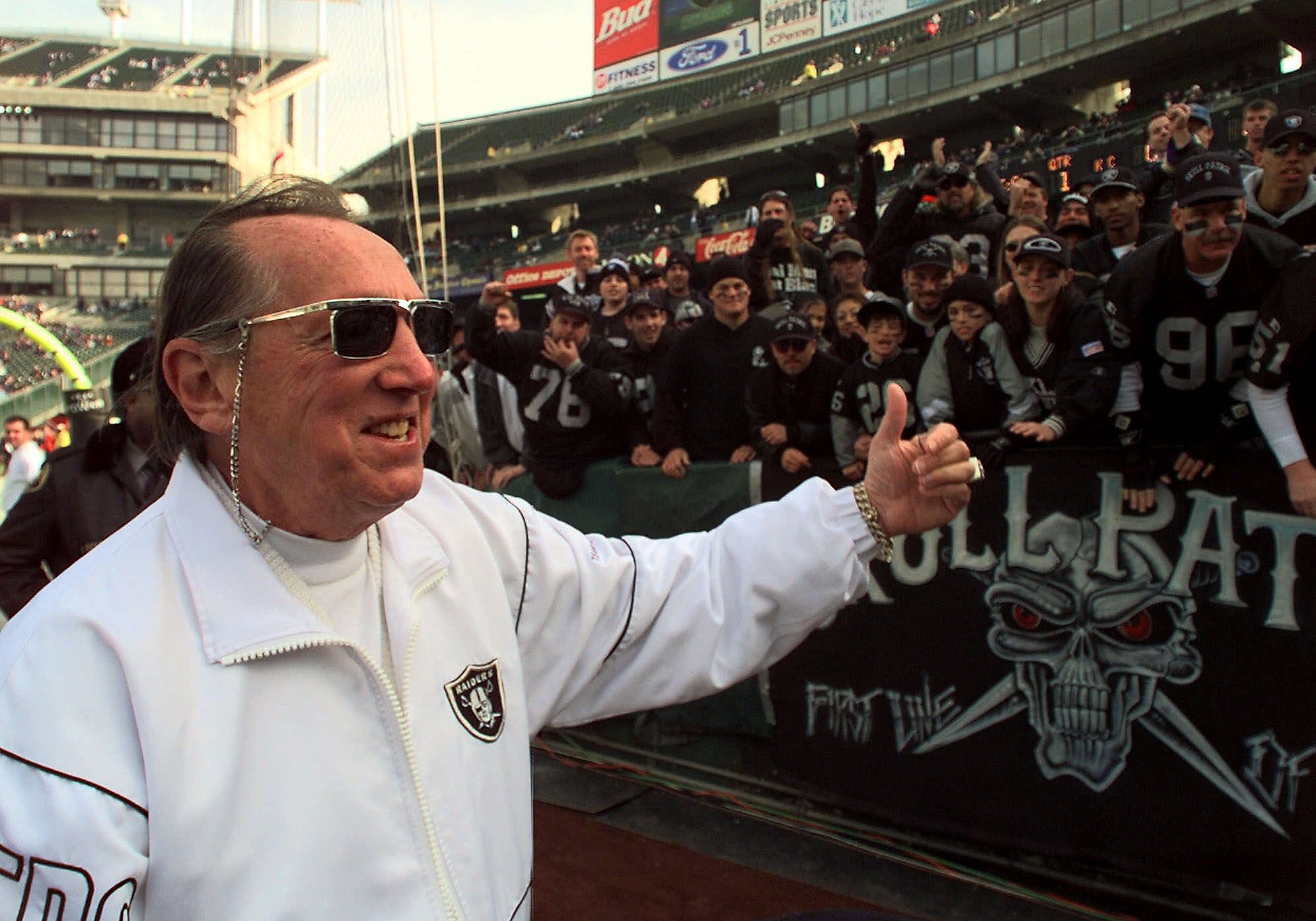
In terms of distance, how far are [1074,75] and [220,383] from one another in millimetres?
33716

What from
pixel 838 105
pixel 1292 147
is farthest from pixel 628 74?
pixel 1292 147

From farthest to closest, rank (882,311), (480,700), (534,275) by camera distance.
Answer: (534,275), (882,311), (480,700)

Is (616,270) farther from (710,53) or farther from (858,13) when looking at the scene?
(710,53)

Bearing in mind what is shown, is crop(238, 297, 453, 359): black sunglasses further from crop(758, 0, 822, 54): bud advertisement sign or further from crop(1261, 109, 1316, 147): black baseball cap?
crop(758, 0, 822, 54): bud advertisement sign

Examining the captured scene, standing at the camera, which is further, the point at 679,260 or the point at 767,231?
the point at 679,260

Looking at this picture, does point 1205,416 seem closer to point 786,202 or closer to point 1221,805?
point 1221,805

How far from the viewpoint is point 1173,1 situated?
85.6 ft

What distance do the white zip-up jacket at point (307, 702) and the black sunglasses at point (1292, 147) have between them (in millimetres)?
3101

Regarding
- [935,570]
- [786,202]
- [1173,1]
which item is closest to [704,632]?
[935,570]

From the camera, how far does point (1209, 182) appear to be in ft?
10.6

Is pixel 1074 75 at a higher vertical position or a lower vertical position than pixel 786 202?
higher

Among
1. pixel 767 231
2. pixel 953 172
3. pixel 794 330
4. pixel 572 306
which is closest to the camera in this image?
pixel 794 330

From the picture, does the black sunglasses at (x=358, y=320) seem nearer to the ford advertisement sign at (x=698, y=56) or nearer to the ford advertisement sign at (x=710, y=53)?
the ford advertisement sign at (x=710, y=53)

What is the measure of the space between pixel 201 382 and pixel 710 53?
44946 millimetres
